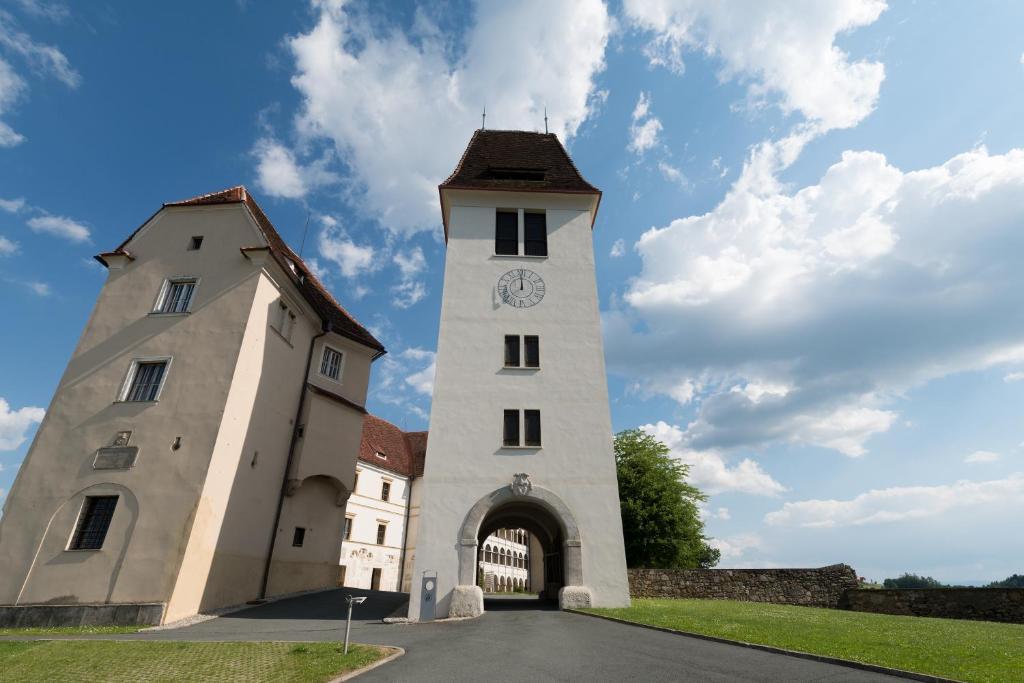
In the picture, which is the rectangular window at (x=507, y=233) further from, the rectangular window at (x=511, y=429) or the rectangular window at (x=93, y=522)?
the rectangular window at (x=93, y=522)

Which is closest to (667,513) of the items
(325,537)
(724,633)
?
(325,537)

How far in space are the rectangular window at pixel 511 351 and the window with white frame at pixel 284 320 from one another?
9902mm

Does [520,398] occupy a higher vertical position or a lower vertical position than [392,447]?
lower

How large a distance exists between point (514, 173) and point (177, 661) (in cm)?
2127

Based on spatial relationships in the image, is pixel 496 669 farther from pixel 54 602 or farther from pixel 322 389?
pixel 322 389

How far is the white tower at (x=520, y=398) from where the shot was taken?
17078 millimetres

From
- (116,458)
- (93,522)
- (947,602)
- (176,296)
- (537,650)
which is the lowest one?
(537,650)

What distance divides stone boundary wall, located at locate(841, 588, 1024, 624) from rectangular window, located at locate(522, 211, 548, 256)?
17.6 metres

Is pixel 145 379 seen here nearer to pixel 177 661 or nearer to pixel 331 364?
pixel 331 364

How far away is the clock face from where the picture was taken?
69.8 ft

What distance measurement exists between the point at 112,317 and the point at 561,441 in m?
17.9

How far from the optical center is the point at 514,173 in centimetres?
2488

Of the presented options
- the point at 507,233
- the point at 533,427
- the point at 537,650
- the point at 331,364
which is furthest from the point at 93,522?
the point at 507,233

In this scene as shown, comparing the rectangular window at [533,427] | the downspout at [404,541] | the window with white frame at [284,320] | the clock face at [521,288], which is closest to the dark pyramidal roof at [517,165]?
the clock face at [521,288]
